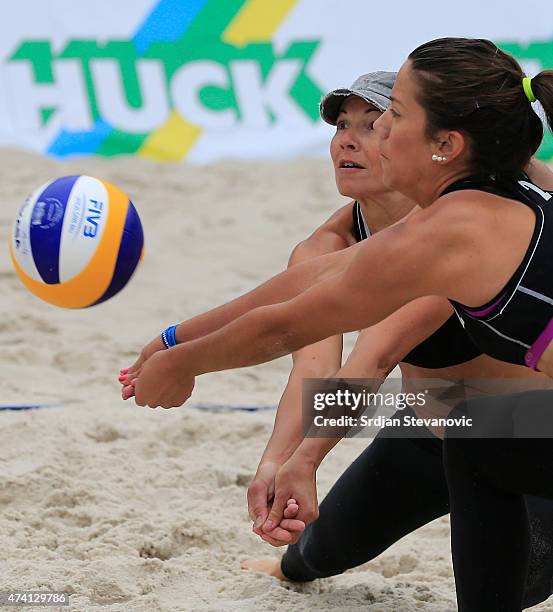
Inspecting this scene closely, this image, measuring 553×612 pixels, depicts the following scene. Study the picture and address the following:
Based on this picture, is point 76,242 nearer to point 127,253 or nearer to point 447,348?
point 127,253

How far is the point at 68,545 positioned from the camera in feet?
8.85

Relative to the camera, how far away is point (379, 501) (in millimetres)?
2521

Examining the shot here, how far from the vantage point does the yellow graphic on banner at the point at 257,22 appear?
21.1 feet

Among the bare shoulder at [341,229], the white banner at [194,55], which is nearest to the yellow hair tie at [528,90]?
the bare shoulder at [341,229]

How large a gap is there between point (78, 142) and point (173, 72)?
0.73 meters

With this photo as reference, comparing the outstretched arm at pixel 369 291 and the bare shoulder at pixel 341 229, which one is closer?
the outstretched arm at pixel 369 291

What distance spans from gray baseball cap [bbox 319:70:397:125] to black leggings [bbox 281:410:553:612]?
78 centimetres

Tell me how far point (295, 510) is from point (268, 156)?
4.72 metres

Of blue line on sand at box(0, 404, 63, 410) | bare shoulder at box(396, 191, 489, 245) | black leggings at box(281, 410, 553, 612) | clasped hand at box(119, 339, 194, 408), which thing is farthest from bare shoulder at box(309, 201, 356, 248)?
blue line on sand at box(0, 404, 63, 410)

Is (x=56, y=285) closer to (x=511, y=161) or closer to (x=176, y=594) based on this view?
(x=176, y=594)

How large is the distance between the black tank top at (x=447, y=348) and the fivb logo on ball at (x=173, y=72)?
4326 mm

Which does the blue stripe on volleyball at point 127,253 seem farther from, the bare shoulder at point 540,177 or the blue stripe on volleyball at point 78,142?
the blue stripe on volleyball at point 78,142

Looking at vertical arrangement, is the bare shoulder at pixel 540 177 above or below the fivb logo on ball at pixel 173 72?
below

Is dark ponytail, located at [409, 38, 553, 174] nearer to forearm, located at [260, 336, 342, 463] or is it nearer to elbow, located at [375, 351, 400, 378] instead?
elbow, located at [375, 351, 400, 378]
